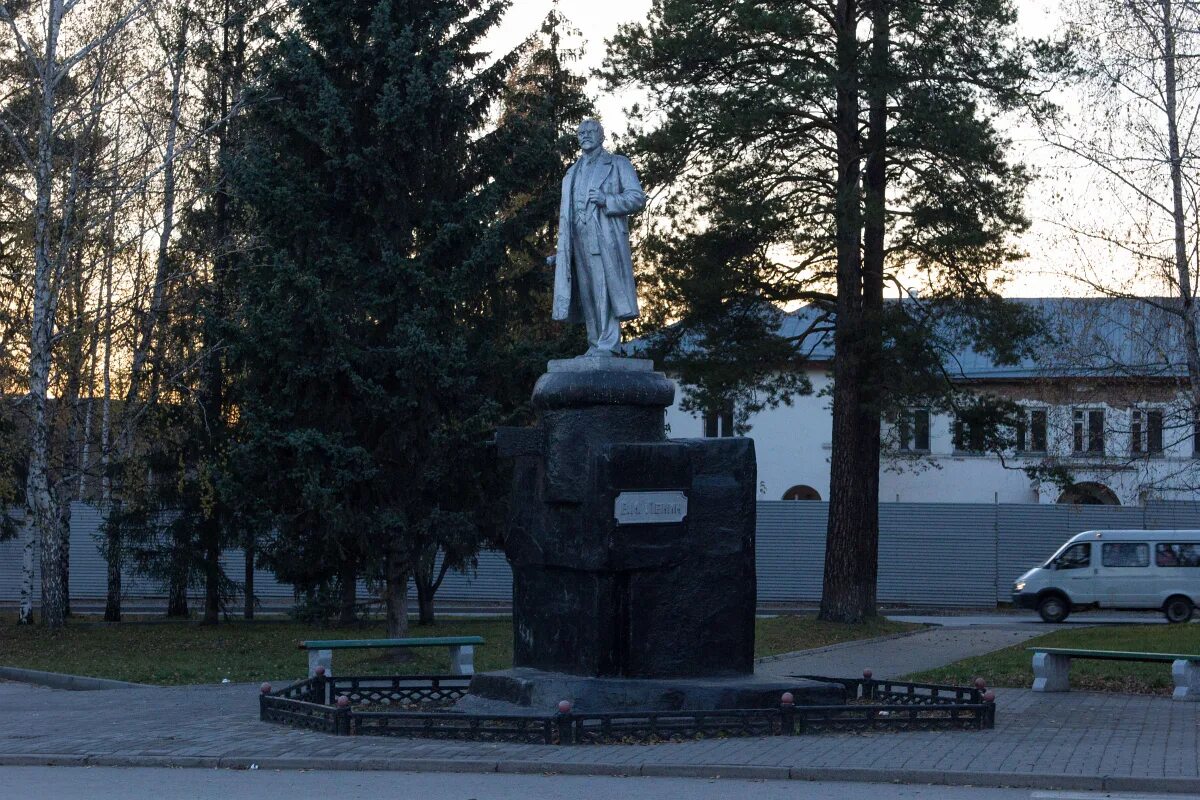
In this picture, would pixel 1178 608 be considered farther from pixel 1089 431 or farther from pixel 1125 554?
pixel 1089 431

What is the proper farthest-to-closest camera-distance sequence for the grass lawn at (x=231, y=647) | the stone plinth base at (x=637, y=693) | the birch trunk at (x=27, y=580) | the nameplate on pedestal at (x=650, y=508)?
the birch trunk at (x=27, y=580) → the grass lawn at (x=231, y=647) → the nameplate on pedestal at (x=650, y=508) → the stone plinth base at (x=637, y=693)

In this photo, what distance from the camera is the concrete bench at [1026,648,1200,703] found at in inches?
571

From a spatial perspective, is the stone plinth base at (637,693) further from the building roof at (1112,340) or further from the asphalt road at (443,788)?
the building roof at (1112,340)

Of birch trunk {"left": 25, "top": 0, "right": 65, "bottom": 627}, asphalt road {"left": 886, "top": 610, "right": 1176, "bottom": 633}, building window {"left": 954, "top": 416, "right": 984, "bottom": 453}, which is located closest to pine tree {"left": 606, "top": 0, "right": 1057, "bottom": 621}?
building window {"left": 954, "top": 416, "right": 984, "bottom": 453}

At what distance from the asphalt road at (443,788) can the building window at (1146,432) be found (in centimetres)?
1171

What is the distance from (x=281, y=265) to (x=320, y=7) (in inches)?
158

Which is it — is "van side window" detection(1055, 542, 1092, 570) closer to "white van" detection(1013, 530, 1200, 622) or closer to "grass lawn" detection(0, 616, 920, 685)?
"white van" detection(1013, 530, 1200, 622)

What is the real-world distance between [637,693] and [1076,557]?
836 inches

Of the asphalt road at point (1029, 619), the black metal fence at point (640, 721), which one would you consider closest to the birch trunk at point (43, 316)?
the black metal fence at point (640, 721)

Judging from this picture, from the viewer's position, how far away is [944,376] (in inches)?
917

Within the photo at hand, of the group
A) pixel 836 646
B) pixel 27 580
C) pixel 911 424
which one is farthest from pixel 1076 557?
pixel 27 580

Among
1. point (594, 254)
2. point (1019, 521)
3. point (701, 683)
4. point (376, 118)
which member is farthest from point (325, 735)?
point (1019, 521)

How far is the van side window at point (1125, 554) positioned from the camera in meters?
29.6

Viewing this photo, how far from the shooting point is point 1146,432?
2000cm
